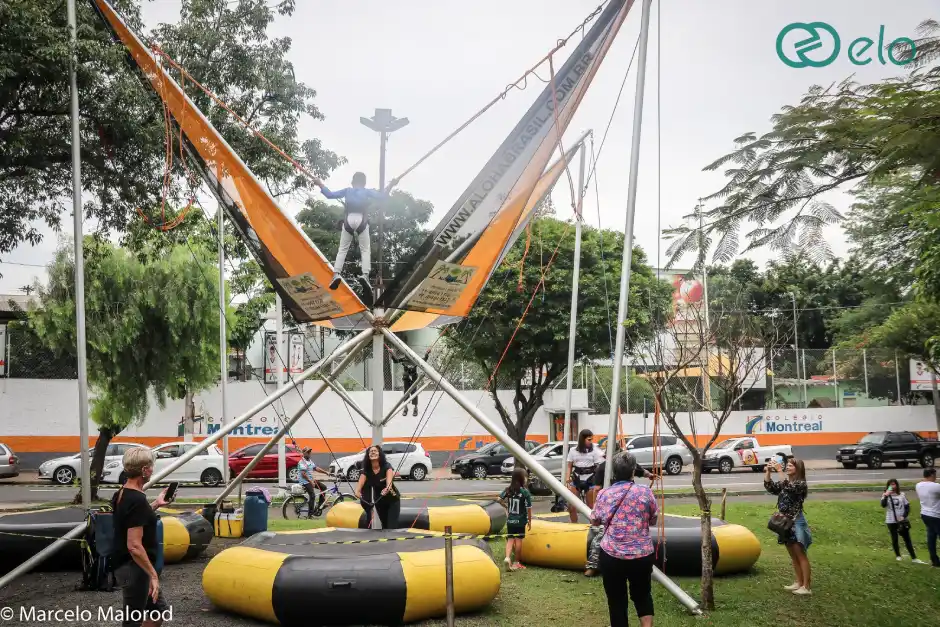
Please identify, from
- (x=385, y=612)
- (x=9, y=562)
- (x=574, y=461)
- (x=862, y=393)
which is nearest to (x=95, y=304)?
(x=9, y=562)

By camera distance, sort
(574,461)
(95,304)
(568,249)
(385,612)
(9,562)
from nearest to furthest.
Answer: (385,612)
(9,562)
(574,461)
(95,304)
(568,249)

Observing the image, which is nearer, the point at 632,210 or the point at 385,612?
the point at 385,612

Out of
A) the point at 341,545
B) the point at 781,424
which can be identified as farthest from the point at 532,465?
the point at 781,424

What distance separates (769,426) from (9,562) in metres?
32.9

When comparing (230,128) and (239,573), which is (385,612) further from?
(230,128)

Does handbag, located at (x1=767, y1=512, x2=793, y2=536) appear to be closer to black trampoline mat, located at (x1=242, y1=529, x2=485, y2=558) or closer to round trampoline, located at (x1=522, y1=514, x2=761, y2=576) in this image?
round trampoline, located at (x1=522, y1=514, x2=761, y2=576)

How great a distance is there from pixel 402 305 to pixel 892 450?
28.2 meters

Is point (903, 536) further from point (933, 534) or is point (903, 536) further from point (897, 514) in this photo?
point (933, 534)

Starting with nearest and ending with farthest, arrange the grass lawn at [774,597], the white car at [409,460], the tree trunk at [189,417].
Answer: the grass lawn at [774,597], the white car at [409,460], the tree trunk at [189,417]

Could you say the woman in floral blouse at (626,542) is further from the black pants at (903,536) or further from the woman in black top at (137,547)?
the black pants at (903,536)

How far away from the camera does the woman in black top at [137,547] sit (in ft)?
17.5

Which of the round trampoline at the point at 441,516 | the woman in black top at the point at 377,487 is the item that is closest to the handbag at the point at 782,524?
the woman in black top at the point at 377,487

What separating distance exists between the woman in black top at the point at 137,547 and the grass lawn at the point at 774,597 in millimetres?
2981

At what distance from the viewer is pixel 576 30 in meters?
8.76
